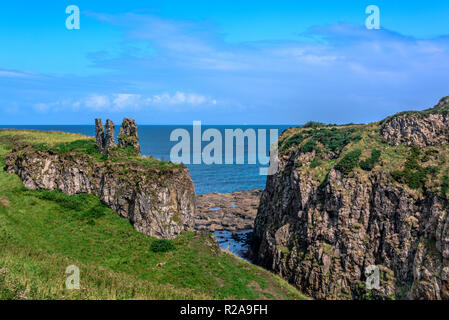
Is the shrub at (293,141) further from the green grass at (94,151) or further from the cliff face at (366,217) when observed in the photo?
the green grass at (94,151)

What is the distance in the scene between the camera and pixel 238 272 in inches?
1676

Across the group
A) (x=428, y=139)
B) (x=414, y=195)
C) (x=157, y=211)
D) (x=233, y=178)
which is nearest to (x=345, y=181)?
(x=414, y=195)

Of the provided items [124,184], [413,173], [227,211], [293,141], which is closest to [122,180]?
[124,184]

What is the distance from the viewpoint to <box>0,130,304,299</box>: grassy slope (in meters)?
30.3

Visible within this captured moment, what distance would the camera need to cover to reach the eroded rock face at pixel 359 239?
38.8 m

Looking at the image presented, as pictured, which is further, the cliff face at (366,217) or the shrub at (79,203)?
the shrub at (79,203)

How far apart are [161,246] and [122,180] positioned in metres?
11.0

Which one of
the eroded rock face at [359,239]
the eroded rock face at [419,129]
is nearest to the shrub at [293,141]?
the eroded rock face at [359,239]

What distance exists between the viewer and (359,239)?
45.8 metres

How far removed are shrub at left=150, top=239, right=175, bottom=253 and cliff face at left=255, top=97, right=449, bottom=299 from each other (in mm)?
17694

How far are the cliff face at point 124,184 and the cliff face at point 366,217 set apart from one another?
16.7 m

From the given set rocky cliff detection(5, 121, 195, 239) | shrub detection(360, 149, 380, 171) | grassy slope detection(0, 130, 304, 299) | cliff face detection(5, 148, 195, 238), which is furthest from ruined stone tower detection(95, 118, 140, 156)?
shrub detection(360, 149, 380, 171)

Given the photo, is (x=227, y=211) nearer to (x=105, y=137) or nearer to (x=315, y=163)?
(x=315, y=163)

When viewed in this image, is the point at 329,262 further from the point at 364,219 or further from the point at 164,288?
the point at 164,288
